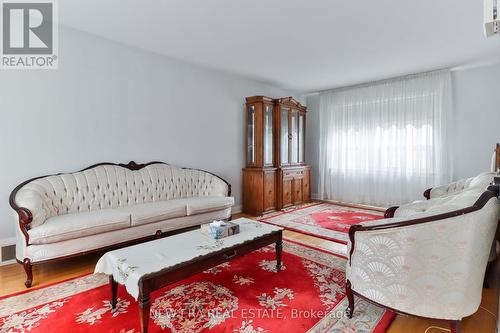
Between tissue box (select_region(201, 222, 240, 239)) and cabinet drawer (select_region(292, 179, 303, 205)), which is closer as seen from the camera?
tissue box (select_region(201, 222, 240, 239))

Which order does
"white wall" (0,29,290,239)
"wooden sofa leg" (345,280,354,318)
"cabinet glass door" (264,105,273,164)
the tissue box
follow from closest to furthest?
"wooden sofa leg" (345,280,354,318) → the tissue box → "white wall" (0,29,290,239) → "cabinet glass door" (264,105,273,164)

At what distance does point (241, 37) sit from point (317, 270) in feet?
9.63

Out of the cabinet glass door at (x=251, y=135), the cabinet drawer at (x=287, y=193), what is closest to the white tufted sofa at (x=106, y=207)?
the cabinet glass door at (x=251, y=135)

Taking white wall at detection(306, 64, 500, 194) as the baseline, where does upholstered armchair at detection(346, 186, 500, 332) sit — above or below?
below

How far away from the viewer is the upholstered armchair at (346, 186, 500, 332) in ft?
4.69

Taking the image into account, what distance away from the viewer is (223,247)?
2.07 meters

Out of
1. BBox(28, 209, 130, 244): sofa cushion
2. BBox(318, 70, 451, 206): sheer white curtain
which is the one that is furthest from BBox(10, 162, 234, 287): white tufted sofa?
BBox(318, 70, 451, 206): sheer white curtain

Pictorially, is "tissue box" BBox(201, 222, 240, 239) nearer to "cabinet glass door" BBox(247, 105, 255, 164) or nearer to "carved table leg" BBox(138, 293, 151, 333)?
"carved table leg" BBox(138, 293, 151, 333)

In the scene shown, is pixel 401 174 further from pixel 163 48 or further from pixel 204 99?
pixel 163 48

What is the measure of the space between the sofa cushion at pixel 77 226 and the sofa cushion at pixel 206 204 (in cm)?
84

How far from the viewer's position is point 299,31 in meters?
3.16

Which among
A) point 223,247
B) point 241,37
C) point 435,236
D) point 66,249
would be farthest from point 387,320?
point 241,37

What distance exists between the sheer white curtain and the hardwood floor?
264cm
